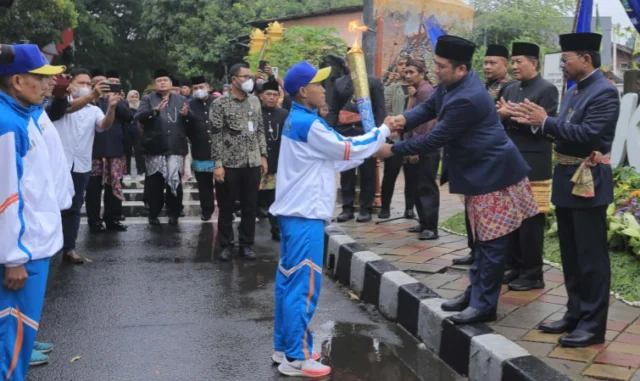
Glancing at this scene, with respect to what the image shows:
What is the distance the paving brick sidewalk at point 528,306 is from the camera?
14.7 ft

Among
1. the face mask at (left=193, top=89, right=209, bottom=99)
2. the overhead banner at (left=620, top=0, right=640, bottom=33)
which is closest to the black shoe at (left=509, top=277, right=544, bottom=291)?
the face mask at (left=193, top=89, right=209, bottom=99)

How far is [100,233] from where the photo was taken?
32.5ft

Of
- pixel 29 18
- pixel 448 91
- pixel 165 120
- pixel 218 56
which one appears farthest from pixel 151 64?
pixel 448 91

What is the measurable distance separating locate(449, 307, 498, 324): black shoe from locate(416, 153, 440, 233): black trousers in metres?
3.11

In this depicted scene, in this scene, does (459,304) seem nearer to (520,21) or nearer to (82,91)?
(82,91)

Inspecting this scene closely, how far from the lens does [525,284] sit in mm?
6152

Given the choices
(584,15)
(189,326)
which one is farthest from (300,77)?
(584,15)

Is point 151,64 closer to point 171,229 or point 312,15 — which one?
point 312,15

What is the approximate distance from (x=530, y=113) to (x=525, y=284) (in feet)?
6.11

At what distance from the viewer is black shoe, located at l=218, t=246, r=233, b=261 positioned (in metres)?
8.25

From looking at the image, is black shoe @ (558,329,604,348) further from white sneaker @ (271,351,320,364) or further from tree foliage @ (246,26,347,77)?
tree foliage @ (246,26,347,77)

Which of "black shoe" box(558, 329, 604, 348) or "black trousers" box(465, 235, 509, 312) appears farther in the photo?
"black trousers" box(465, 235, 509, 312)

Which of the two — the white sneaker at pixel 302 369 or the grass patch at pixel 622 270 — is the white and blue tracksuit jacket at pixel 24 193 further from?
the grass patch at pixel 622 270

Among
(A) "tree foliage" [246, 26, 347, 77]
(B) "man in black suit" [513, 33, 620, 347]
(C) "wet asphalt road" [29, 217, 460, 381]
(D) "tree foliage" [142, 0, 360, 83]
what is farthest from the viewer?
(D) "tree foliage" [142, 0, 360, 83]
